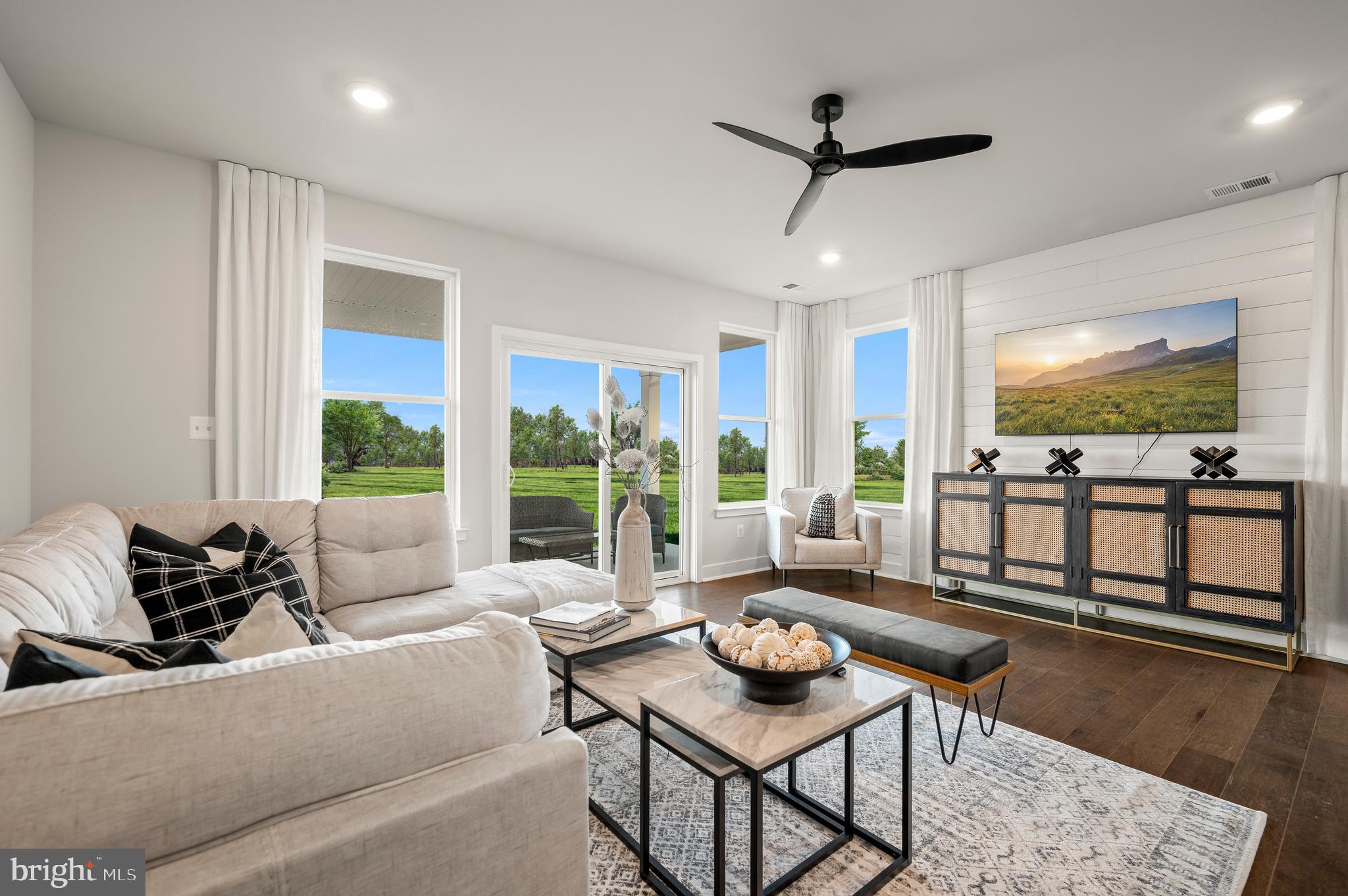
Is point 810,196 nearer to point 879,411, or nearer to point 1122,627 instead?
point 879,411

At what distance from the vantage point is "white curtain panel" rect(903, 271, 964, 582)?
16.0 feet

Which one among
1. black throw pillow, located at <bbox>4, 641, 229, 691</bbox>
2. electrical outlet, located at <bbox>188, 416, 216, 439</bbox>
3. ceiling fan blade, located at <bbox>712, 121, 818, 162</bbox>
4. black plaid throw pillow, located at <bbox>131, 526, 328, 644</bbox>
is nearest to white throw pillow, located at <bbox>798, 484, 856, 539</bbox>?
ceiling fan blade, located at <bbox>712, 121, 818, 162</bbox>

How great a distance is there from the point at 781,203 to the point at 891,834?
3.16 metres

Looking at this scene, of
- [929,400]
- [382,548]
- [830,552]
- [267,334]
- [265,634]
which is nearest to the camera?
[265,634]

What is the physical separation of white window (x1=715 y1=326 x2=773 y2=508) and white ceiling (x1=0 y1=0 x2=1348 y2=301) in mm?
2077

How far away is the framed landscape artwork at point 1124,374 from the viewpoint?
3650 mm

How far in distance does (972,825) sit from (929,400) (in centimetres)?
378

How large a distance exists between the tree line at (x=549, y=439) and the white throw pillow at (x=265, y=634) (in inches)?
118

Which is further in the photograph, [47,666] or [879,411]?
[879,411]

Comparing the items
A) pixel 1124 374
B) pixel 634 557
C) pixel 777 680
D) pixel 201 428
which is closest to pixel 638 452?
pixel 634 557

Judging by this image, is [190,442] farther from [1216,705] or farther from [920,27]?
[1216,705]

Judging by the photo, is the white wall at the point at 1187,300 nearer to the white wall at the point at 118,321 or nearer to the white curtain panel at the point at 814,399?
the white curtain panel at the point at 814,399

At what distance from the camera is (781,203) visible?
11.6 ft

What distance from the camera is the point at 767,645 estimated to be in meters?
1.56
